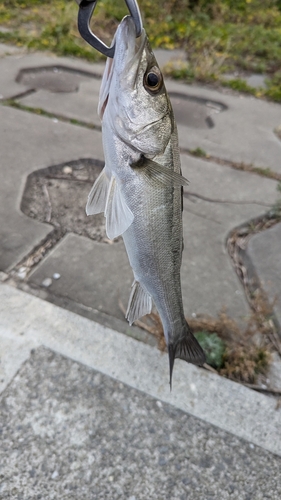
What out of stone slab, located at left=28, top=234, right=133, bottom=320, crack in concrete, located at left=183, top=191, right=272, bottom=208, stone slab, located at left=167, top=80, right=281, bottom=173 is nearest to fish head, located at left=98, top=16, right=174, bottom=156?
stone slab, located at left=28, top=234, right=133, bottom=320

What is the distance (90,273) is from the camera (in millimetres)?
2758

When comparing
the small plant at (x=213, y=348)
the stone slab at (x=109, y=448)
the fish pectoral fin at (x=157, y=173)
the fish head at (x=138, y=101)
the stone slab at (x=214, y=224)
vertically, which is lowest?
the stone slab at (x=109, y=448)

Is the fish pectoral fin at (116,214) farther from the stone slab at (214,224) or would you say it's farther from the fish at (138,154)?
the stone slab at (214,224)

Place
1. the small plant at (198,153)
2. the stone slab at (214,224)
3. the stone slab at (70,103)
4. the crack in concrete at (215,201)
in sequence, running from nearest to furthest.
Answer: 1. the stone slab at (214,224)
2. the crack in concrete at (215,201)
3. the small plant at (198,153)
4. the stone slab at (70,103)

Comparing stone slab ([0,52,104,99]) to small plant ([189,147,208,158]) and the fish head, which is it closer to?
small plant ([189,147,208,158])

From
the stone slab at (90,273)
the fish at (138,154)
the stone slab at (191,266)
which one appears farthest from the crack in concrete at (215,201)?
the fish at (138,154)

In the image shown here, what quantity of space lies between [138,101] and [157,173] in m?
0.22

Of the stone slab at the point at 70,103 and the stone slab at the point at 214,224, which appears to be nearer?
the stone slab at the point at 214,224

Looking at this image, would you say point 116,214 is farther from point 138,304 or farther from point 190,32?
point 190,32

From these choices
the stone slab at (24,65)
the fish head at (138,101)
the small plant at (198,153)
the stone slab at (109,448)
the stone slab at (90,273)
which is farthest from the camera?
the stone slab at (24,65)

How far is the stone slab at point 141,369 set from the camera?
2061 mm

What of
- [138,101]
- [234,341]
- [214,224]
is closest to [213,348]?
[234,341]

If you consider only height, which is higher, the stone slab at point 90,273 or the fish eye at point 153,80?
the fish eye at point 153,80

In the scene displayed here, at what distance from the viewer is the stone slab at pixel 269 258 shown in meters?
2.79
